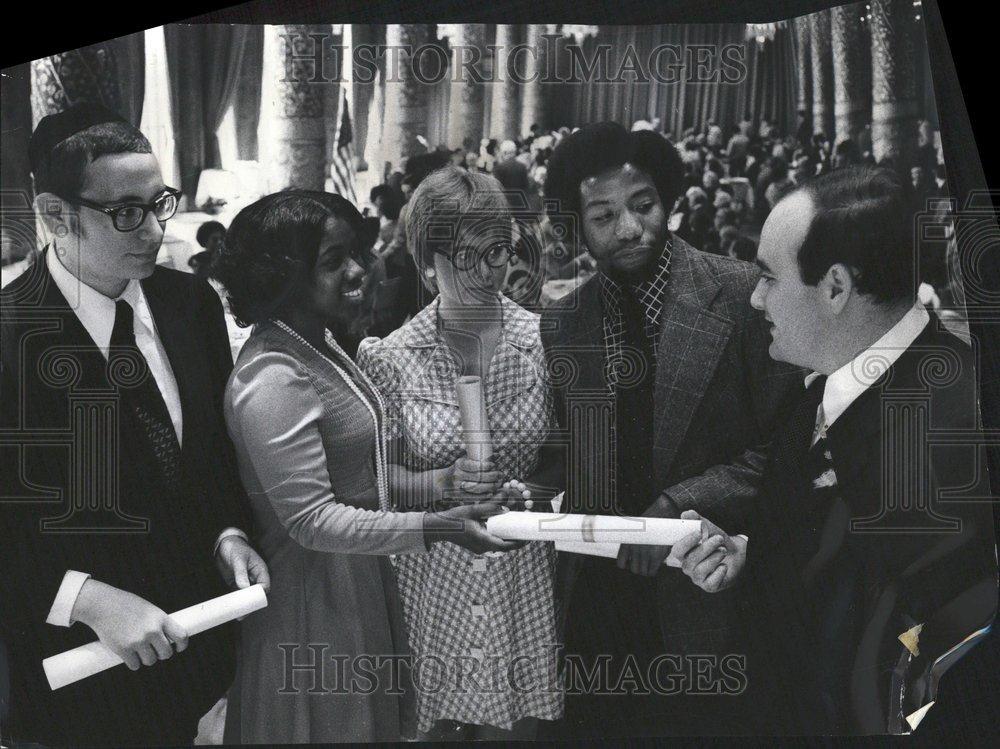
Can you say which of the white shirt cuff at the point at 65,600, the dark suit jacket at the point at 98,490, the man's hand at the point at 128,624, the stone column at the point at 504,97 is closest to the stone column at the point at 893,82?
the stone column at the point at 504,97

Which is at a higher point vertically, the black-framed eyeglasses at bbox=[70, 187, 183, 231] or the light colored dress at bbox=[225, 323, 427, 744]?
the black-framed eyeglasses at bbox=[70, 187, 183, 231]

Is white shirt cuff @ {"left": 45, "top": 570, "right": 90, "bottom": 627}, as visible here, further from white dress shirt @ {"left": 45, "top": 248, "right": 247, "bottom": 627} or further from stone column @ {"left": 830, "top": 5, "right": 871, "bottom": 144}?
stone column @ {"left": 830, "top": 5, "right": 871, "bottom": 144}

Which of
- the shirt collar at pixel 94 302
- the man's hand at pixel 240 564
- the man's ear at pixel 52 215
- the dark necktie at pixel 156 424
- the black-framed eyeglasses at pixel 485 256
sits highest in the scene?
the man's ear at pixel 52 215

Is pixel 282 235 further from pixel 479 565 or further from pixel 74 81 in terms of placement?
pixel 479 565

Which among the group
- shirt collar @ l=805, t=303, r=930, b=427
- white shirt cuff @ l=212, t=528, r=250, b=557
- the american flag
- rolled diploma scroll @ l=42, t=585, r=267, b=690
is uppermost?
the american flag

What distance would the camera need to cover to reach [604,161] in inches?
102

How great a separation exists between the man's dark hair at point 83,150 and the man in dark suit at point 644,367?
99cm

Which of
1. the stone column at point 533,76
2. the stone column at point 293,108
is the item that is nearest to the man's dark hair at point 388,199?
the stone column at point 293,108

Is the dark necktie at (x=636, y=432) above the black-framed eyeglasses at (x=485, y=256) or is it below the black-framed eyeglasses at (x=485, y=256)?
below

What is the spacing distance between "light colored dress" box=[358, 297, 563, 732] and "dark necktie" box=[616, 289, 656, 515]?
0.18m

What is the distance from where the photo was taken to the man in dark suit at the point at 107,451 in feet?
8.54

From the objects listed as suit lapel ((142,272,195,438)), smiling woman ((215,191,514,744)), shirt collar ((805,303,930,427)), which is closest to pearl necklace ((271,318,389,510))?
smiling woman ((215,191,514,744))

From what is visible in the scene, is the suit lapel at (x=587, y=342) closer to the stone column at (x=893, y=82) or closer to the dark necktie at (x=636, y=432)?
the dark necktie at (x=636, y=432)

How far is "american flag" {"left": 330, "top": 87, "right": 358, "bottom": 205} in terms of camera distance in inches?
102
